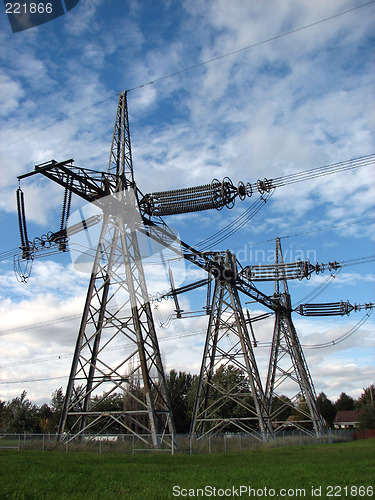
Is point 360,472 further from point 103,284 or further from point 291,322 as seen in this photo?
point 291,322

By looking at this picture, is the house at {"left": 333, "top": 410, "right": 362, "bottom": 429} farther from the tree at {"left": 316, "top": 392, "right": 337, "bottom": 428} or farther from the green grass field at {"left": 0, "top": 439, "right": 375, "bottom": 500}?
the green grass field at {"left": 0, "top": 439, "right": 375, "bottom": 500}

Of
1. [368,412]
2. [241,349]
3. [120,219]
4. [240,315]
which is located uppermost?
[120,219]

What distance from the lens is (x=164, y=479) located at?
11.4 meters

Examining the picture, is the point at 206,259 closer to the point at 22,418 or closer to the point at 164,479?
the point at 164,479

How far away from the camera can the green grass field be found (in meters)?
9.48

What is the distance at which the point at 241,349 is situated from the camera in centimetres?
2792

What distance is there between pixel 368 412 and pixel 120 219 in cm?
5960

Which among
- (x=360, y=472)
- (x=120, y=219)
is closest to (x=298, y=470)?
(x=360, y=472)

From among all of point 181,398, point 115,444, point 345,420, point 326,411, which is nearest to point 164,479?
point 115,444

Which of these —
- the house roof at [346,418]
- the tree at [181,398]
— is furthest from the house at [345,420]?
the tree at [181,398]

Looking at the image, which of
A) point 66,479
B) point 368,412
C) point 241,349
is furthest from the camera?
point 368,412

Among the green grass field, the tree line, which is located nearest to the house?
the tree line

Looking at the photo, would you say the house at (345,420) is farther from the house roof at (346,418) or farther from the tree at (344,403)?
the tree at (344,403)

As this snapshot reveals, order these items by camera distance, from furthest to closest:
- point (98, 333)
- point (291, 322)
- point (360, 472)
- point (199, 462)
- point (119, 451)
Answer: point (291, 322) < point (98, 333) < point (119, 451) < point (199, 462) < point (360, 472)
